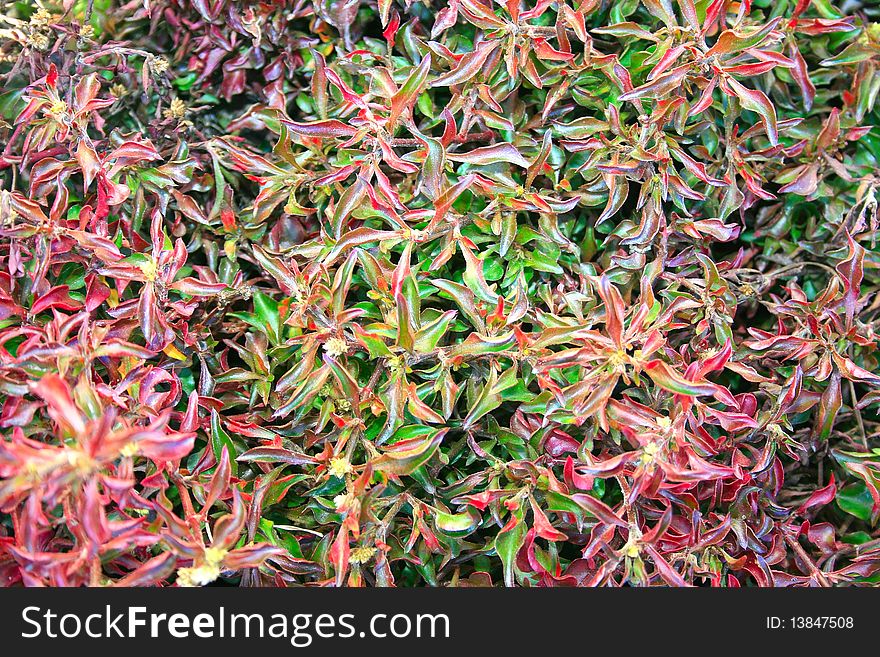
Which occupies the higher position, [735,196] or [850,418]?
[735,196]

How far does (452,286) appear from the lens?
36.7 inches

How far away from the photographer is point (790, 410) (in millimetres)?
1025

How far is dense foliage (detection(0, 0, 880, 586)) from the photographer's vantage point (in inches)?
35.3

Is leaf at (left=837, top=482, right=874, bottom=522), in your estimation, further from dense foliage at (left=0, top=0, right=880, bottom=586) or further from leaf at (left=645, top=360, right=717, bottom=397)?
leaf at (left=645, top=360, right=717, bottom=397)

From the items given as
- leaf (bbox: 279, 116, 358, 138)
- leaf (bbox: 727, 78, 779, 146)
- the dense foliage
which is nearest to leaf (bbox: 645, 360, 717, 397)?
the dense foliage

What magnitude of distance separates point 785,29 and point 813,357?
19.8 inches

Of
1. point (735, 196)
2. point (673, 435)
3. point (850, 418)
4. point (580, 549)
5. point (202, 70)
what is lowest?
point (580, 549)

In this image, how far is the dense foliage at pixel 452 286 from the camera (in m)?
0.90

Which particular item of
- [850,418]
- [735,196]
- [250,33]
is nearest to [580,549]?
[850,418]

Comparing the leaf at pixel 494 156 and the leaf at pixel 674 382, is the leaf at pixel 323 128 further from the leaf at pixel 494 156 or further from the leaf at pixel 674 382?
the leaf at pixel 674 382
